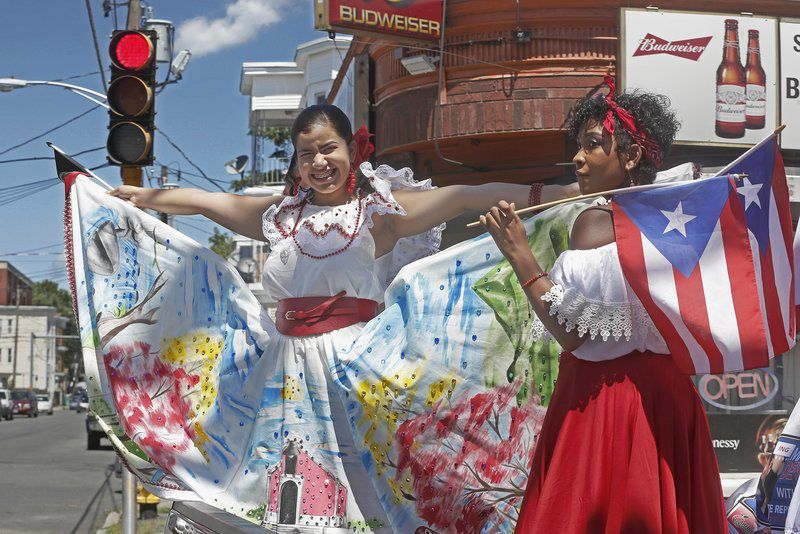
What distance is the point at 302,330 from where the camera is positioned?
4.34 meters

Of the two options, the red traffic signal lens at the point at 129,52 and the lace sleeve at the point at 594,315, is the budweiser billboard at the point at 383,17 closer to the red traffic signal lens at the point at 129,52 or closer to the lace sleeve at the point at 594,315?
the red traffic signal lens at the point at 129,52

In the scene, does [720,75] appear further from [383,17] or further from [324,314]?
[324,314]

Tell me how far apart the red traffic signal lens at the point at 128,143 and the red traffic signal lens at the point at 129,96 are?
12cm

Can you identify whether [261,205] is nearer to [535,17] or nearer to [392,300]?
[392,300]

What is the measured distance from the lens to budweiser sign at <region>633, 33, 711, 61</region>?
12430 mm

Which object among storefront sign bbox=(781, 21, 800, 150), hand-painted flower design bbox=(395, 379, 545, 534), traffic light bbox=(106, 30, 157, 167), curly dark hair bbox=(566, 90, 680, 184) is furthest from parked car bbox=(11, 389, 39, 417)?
curly dark hair bbox=(566, 90, 680, 184)

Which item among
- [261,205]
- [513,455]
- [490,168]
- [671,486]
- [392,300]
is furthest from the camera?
[490,168]

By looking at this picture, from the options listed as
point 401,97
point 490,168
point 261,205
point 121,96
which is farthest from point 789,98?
point 261,205

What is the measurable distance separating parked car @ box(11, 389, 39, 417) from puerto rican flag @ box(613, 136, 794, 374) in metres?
59.2

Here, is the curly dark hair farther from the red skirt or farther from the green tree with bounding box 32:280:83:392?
the green tree with bounding box 32:280:83:392

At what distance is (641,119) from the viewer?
3.23 meters

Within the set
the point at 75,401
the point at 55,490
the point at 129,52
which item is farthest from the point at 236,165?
the point at 75,401

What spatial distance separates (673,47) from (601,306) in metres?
10.2

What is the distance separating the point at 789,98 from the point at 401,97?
4.66 metres
